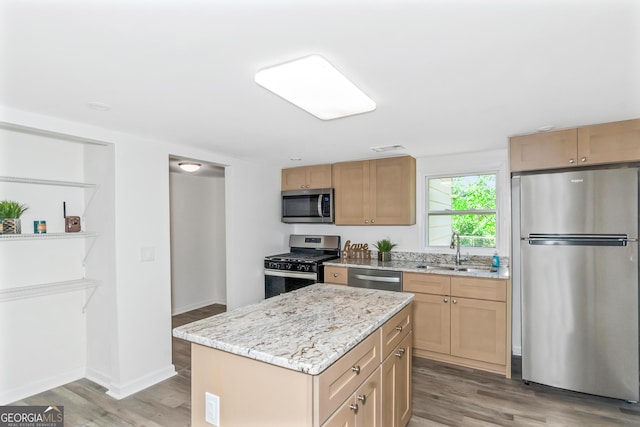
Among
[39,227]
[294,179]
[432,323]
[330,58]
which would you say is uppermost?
[330,58]

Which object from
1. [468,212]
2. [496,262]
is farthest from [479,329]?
[468,212]

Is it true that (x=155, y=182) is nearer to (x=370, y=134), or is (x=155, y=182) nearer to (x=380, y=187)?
(x=370, y=134)

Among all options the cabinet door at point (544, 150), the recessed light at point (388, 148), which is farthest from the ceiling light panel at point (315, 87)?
the cabinet door at point (544, 150)

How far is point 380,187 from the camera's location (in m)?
3.92

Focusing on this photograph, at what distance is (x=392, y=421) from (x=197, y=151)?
9.73ft

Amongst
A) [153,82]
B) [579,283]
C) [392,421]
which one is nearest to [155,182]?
[153,82]

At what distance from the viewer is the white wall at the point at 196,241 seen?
4.97 metres

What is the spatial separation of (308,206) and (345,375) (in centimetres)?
311

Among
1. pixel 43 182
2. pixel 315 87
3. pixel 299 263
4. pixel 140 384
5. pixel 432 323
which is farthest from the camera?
pixel 299 263

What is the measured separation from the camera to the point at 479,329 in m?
3.08

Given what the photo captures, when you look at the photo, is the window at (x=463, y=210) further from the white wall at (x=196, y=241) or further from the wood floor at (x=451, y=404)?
the white wall at (x=196, y=241)

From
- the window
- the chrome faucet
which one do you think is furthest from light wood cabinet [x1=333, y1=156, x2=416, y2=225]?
the chrome faucet

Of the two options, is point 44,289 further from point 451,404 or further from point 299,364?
point 451,404

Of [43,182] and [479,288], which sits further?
[479,288]
